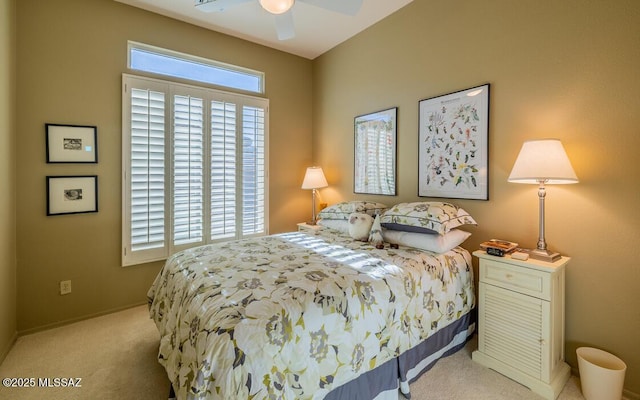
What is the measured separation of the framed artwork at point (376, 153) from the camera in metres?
3.17

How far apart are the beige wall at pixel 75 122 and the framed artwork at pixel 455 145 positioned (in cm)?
270

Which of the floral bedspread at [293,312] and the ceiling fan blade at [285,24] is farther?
the ceiling fan blade at [285,24]

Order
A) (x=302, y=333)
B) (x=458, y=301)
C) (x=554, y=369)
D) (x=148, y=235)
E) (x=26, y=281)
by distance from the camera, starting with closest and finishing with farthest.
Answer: (x=302, y=333) < (x=554, y=369) < (x=458, y=301) < (x=26, y=281) < (x=148, y=235)

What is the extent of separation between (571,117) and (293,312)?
7.29ft

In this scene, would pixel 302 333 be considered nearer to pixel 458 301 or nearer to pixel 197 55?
pixel 458 301

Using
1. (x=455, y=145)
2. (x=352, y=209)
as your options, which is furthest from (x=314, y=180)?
(x=455, y=145)

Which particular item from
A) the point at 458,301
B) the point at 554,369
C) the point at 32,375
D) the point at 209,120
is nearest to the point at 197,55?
the point at 209,120

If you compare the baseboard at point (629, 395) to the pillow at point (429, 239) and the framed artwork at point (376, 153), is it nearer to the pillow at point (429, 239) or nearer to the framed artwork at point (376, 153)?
the pillow at point (429, 239)

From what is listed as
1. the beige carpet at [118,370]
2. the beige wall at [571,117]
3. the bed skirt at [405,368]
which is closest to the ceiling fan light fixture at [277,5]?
the beige wall at [571,117]

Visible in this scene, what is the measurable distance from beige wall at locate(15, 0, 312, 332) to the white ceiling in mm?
159

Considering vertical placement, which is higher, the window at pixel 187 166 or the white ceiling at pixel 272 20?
the white ceiling at pixel 272 20

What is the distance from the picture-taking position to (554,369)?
1825 mm

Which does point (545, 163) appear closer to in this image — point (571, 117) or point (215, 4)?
point (571, 117)

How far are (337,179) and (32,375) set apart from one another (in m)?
3.33
